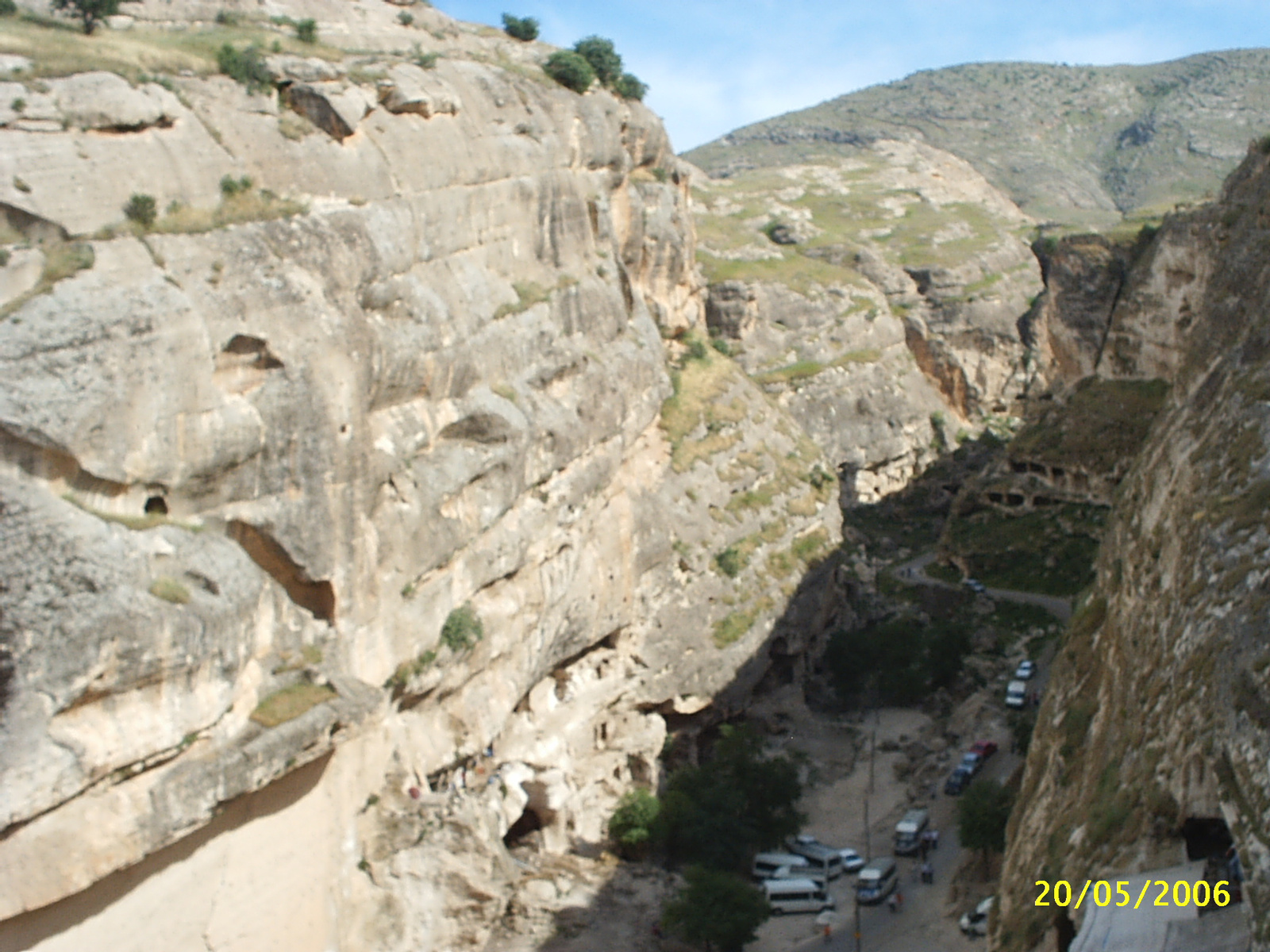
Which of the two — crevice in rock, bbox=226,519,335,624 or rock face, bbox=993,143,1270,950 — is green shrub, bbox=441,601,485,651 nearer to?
crevice in rock, bbox=226,519,335,624

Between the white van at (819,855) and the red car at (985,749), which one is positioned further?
the red car at (985,749)

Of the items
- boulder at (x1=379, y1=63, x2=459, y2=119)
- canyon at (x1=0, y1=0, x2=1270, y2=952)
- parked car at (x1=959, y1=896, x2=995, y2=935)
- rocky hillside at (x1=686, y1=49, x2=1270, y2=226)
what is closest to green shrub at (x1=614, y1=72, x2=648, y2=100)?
canyon at (x1=0, y1=0, x2=1270, y2=952)

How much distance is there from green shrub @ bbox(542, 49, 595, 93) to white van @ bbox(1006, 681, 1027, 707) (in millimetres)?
24781

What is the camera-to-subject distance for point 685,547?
132 ft

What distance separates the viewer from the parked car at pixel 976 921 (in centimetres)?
2712

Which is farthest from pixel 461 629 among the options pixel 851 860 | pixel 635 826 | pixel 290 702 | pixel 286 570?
pixel 851 860

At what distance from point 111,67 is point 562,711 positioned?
20346mm

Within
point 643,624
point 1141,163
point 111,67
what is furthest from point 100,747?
point 1141,163

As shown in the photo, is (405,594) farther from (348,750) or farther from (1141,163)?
(1141,163)

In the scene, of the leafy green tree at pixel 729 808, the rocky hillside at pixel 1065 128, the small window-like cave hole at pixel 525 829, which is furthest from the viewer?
the rocky hillside at pixel 1065 128

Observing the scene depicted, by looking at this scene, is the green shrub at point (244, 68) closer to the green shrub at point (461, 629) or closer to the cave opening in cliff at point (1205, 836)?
the green shrub at point (461, 629)

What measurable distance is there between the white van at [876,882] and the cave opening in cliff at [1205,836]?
15.7m

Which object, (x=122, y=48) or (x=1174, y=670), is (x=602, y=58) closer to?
(x=122, y=48)

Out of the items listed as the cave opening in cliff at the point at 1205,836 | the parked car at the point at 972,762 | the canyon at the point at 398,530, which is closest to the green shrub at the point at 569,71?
the canyon at the point at 398,530
